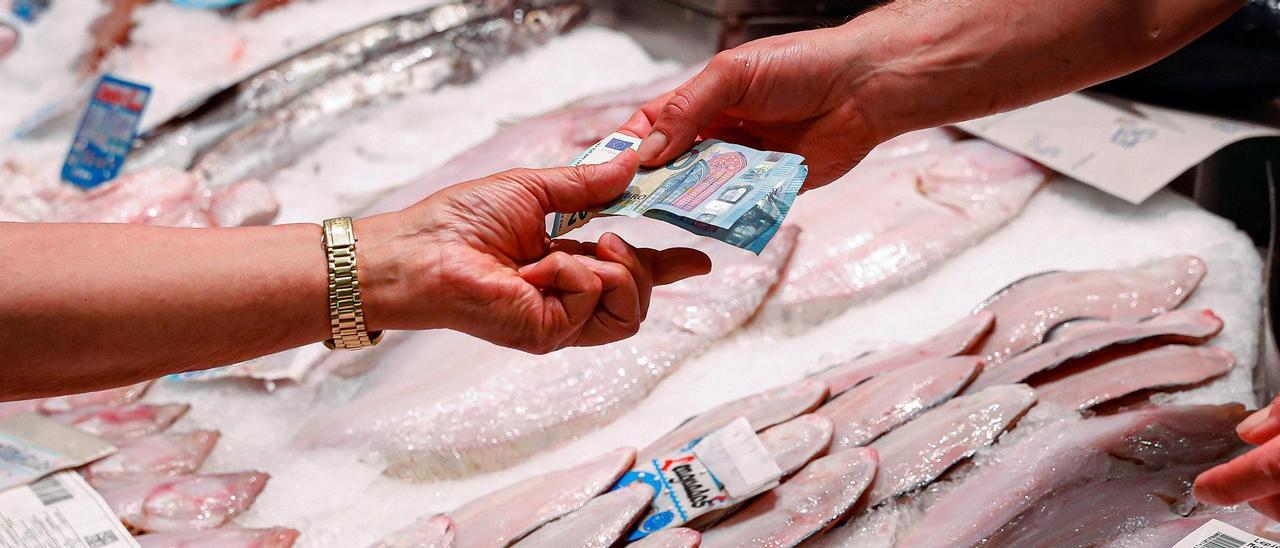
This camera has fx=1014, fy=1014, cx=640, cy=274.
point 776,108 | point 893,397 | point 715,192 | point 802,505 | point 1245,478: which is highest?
point 776,108

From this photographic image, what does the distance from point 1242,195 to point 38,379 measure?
8.47 ft

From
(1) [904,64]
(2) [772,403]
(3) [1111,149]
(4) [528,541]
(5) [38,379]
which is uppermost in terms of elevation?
(1) [904,64]

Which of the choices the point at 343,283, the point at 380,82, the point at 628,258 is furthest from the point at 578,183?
the point at 380,82

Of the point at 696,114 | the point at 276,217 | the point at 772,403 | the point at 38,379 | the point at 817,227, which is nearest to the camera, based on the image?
the point at 38,379

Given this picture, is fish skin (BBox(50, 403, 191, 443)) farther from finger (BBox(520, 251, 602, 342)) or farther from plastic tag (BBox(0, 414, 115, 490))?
finger (BBox(520, 251, 602, 342))

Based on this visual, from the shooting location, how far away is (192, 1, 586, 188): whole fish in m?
3.16

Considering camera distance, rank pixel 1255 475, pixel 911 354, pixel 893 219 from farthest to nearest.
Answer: pixel 893 219
pixel 911 354
pixel 1255 475

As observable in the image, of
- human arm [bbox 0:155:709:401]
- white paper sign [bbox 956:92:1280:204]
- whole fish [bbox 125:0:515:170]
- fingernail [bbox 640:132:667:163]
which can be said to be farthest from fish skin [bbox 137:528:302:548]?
white paper sign [bbox 956:92:1280:204]

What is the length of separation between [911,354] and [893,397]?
17 cm

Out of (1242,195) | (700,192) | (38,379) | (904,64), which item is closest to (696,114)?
(700,192)

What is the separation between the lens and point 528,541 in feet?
5.61

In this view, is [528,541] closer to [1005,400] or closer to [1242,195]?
[1005,400]

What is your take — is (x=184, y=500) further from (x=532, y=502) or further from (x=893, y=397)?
(x=893, y=397)

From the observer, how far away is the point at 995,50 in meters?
1.96
